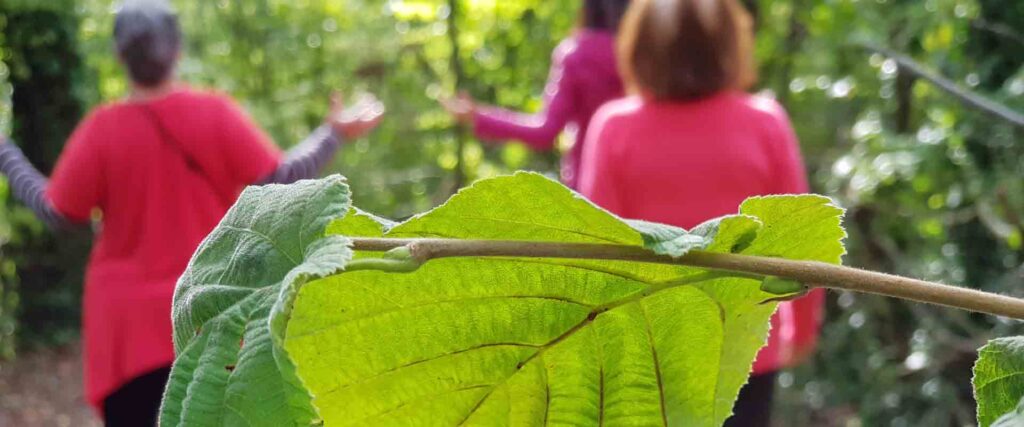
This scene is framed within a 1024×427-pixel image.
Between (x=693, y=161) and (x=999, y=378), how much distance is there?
198 centimetres

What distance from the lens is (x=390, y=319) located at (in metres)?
0.56

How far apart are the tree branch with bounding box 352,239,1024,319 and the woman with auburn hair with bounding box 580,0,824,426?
1.96m

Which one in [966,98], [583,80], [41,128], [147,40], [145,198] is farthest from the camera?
[41,128]

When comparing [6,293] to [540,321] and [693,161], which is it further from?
[540,321]

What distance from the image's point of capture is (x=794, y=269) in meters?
0.51

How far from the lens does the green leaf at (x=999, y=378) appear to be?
0.56 meters

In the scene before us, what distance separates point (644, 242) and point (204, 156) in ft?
8.84

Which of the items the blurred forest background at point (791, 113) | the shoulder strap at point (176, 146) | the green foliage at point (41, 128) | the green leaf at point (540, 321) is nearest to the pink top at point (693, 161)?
the blurred forest background at point (791, 113)

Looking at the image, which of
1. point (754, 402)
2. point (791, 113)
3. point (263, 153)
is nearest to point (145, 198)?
point (263, 153)

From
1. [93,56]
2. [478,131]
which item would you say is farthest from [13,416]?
[478,131]

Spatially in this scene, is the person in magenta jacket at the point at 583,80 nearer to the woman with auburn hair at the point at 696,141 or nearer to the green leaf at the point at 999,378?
the woman with auburn hair at the point at 696,141

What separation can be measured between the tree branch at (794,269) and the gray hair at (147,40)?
2878mm

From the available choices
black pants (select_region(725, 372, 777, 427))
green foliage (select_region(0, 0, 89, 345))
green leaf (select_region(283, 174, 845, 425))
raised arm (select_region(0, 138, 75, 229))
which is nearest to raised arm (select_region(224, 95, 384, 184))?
raised arm (select_region(0, 138, 75, 229))

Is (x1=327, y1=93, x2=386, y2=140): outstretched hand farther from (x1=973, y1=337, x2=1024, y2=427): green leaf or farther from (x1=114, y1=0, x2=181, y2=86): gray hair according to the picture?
→ (x1=973, y1=337, x2=1024, y2=427): green leaf
